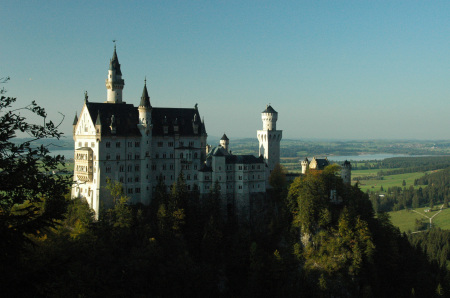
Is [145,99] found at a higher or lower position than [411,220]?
higher

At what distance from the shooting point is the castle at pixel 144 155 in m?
76.6

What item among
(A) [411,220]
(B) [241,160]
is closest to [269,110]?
(B) [241,160]

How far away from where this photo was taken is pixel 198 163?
8319 centimetres

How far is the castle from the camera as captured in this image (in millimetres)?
76562

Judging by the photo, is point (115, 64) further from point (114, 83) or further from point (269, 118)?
point (269, 118)

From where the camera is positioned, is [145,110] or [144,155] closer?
[145,110]

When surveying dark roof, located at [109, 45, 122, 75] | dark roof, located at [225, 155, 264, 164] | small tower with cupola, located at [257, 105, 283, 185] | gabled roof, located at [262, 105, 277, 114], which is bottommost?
dark roof, located at [225, 155, 264, 164]

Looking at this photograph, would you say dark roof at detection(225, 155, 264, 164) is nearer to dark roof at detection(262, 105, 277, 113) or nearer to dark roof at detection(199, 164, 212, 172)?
dark roof at detection(199, 164, 212, 172)

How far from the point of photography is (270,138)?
92500 mm

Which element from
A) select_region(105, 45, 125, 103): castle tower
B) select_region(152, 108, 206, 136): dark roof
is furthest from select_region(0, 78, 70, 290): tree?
select_region(105, 45, 125, 103): castle tower

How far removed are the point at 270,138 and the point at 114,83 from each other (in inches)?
1239

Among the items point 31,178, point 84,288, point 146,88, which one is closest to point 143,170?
point 146,88

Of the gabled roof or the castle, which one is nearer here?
the castle

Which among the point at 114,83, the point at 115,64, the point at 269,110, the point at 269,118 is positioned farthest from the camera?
the point at 269,110
